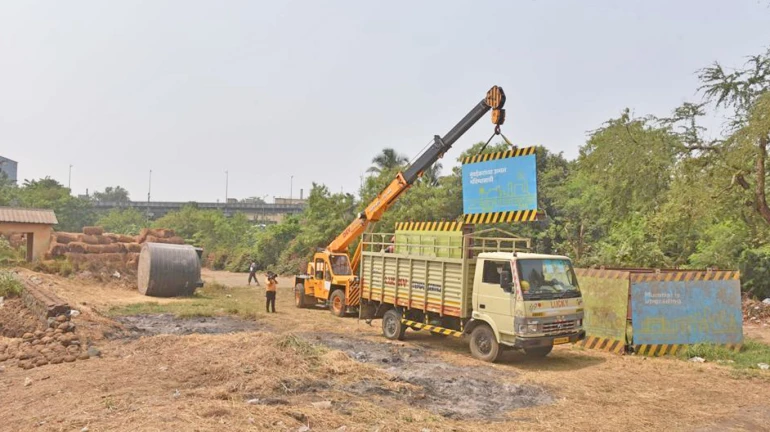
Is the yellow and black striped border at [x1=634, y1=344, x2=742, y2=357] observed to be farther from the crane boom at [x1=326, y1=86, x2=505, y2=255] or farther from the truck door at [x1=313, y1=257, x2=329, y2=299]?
the truck door at [x1=313, y1=257, x2=329, y2=299]

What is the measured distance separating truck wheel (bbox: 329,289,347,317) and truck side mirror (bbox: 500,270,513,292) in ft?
27.6

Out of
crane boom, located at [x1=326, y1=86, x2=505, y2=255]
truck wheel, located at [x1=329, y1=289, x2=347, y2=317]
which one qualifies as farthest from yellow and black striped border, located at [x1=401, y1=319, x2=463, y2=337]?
crane boom, located at [x1=326, y1=86, x2=505, y2=255]

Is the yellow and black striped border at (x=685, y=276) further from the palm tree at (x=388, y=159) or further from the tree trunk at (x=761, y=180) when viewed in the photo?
the palm tree at (x=388, y=159)

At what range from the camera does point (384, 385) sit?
8375 millimetres

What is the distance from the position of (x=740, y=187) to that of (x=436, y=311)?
11.7m

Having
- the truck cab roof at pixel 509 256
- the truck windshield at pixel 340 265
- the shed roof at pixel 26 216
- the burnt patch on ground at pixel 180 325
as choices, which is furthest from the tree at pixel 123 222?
A: the truck cab roof at pixel 509 256

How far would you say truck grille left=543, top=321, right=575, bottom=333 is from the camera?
Answer: 395 inches

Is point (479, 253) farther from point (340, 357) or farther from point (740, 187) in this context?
point (740, 187)

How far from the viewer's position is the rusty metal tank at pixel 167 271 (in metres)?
22.4

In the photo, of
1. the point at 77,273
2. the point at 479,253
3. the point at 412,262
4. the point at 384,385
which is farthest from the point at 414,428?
the point at 77,273

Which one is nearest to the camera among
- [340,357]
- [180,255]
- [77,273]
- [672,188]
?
[340,357]

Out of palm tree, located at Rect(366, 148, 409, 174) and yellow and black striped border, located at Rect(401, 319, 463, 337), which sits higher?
palm tree, located at Rect(366, 148, 409, 174)

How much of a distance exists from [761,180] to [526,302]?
→ 1115 centimetres

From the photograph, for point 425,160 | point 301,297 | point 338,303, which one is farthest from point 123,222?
point 425,160
